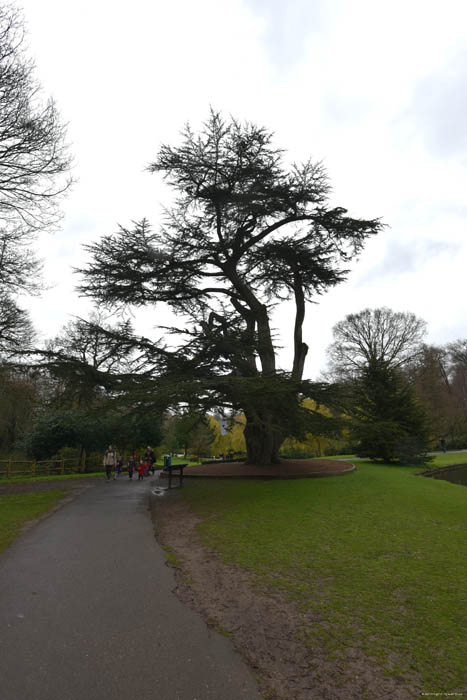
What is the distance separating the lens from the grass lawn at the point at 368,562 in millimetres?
3186

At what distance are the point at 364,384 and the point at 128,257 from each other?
1647 cm

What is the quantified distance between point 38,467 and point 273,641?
905 inches

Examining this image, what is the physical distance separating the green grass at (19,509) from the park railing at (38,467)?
864cm

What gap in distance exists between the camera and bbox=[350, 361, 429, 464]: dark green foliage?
21812 mm

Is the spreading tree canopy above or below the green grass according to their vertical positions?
above

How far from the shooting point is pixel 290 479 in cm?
1401

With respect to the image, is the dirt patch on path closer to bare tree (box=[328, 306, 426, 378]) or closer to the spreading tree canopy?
the spreading tree canopy

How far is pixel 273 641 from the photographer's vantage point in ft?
10.8

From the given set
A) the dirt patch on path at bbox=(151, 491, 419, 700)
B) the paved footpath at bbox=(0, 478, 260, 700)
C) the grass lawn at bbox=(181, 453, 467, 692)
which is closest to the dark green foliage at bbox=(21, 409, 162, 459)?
the grass lawn at bbox=(181, 453, 467, 692)

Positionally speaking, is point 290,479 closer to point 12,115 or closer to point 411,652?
point 411,652

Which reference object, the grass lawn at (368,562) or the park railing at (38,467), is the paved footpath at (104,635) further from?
the park railing at (38,467)

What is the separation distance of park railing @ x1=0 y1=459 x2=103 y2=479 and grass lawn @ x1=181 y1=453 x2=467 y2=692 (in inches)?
596

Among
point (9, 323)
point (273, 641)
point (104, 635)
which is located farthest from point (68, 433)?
point (273, 641)

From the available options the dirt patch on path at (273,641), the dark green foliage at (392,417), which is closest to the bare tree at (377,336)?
the dark green foliage at (392,417)
